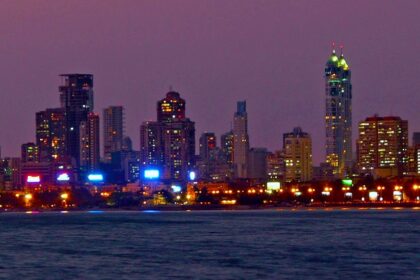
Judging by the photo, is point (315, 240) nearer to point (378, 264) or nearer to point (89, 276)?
point (378, 264)

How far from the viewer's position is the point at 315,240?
12362cm

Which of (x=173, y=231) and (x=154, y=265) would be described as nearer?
(x=154, y=265)

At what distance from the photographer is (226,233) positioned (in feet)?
468

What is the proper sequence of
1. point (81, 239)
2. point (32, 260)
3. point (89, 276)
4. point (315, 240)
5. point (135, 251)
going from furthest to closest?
point (81, 239), point (315, 240), point (135, 251), point (32, 260), point (89, 276)

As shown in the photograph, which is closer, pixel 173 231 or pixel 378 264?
pixel 378 264

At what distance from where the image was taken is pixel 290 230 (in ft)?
492

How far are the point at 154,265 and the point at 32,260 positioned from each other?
1100cm

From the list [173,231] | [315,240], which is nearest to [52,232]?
[173,231]

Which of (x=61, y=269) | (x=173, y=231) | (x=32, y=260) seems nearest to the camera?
(x=61, y=269)

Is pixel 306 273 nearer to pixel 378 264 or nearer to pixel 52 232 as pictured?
pixel 378 264

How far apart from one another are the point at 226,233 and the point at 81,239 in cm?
1748

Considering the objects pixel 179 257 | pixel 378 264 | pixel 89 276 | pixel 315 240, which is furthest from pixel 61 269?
pixel 315 240

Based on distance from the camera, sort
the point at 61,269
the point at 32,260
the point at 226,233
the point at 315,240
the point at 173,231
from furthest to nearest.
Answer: the point at 173,231
the point at 226,233
the point at 315,240
the point at 32,260
the point at 61,269

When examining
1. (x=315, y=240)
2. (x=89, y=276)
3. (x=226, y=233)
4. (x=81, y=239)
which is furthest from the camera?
(x=226, y=233)
